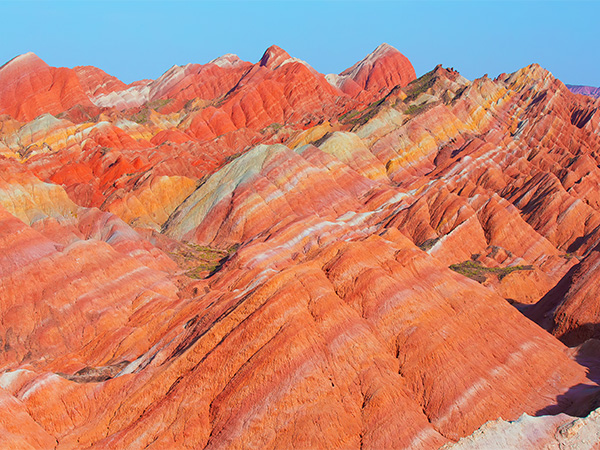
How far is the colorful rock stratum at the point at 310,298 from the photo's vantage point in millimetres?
31094

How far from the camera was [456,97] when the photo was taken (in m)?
129

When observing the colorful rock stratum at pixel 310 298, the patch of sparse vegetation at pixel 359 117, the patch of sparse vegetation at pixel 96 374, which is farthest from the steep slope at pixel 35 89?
the patch of sparse vegetation at pixel 96 374

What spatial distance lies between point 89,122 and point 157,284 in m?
88.1

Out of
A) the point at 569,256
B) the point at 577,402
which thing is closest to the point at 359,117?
the point at 569,256

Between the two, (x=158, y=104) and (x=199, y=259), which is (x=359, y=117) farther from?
(x=158, y=104)

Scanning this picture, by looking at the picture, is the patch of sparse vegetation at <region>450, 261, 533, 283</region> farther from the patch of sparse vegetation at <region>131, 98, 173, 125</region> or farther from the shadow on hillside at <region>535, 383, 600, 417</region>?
the patch of sparse vegetation at <region>131, 98, 173, 125</region>

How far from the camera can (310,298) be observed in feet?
119

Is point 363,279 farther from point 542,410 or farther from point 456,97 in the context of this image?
point 456,97

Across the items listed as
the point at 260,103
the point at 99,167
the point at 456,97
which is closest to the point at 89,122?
the point at 99,167

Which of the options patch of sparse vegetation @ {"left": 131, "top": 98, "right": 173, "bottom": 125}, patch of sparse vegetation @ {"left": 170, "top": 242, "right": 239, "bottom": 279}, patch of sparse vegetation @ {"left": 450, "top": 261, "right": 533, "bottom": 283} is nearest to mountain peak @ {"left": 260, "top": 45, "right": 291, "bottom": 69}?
patch of sparse vegetation @ {"left": 131, "top": 98, "right": 173, "bottom": 125}

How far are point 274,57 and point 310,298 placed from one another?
547 feet

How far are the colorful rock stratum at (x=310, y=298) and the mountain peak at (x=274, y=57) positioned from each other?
267ft

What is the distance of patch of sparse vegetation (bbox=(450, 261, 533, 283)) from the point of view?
201ft

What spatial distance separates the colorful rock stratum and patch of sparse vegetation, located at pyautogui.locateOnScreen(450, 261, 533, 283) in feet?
1.75
